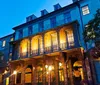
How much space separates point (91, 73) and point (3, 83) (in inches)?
754

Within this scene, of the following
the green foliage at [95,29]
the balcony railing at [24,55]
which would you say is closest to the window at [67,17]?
the green foliage at [95,29]

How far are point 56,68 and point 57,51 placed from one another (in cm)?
266

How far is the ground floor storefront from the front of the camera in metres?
16.6

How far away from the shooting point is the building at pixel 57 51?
1692cm

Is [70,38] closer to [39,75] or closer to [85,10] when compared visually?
[85,10]

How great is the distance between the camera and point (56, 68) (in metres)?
18.3

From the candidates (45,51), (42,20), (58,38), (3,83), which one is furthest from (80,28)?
(3,83)

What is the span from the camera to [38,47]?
69.4ft

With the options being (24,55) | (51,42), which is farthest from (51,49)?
(24,55)

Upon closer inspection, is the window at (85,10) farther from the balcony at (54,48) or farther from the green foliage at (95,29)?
the green foliage at (95,29)

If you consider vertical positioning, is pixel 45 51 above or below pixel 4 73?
above

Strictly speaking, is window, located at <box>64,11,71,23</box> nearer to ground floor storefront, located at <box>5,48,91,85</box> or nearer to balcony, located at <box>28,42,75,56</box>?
balcony, located at <box>28,42,75,56</box>

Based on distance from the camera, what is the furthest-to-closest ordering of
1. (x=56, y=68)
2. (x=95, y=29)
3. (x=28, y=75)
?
1. (x=28, y=75)
2. (x=56, y=68)
3. (x=95, y=29)

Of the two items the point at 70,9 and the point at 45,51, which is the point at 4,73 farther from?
the point at 70,9
